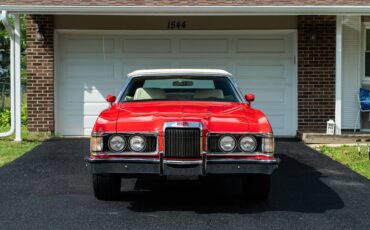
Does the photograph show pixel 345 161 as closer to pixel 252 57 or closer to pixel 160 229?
pixel 252 57

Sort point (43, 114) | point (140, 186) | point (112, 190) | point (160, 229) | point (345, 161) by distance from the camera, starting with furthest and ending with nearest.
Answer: point (43, 114) → point (345, 161) → point (140, 186) → point (112, 190) → point (160, 229)

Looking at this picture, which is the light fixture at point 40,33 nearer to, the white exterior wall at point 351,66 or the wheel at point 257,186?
the white exterior wall at point 351,66

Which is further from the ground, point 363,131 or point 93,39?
point 93,39

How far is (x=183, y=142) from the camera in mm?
5492

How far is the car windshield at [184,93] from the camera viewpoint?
7.02 meters

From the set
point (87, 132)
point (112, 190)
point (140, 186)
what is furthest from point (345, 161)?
point (87, 132)

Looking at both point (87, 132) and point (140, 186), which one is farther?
point (87, 132)

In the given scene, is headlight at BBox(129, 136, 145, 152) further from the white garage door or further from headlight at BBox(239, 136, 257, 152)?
the white garage door

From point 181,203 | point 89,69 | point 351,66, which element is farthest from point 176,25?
point 181,203

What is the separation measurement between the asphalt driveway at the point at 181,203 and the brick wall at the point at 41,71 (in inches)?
138

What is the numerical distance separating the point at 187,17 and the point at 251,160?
7238mm

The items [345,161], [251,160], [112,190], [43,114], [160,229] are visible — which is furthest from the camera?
[43,114]

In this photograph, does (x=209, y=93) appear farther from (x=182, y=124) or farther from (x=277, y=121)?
(x=277, y=121)

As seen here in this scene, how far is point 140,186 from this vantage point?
23.7ft
